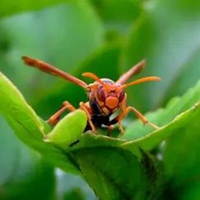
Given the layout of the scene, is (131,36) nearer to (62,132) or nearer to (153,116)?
(153,116)

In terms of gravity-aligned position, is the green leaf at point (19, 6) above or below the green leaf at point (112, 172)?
above

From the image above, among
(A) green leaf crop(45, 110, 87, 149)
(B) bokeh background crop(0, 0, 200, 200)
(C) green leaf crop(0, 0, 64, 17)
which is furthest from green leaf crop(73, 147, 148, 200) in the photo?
(C) green leaf crop(0, 0, 64, 17)

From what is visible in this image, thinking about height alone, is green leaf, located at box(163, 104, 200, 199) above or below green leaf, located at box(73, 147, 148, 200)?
below

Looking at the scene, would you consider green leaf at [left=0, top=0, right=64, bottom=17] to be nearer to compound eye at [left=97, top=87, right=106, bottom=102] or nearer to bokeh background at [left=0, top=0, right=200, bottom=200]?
bokeh background at [left=0, top=0, right=200, bottom=200]

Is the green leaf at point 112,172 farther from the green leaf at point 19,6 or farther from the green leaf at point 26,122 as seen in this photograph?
the green leaf at point 19,6

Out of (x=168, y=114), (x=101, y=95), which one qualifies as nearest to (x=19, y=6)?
(x=101, y=95)

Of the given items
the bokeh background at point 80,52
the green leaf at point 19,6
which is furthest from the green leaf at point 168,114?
the green leaf at point 19,6

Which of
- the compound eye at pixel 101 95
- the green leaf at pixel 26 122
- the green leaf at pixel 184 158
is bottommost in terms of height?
the green leaf at pixel 184 158
